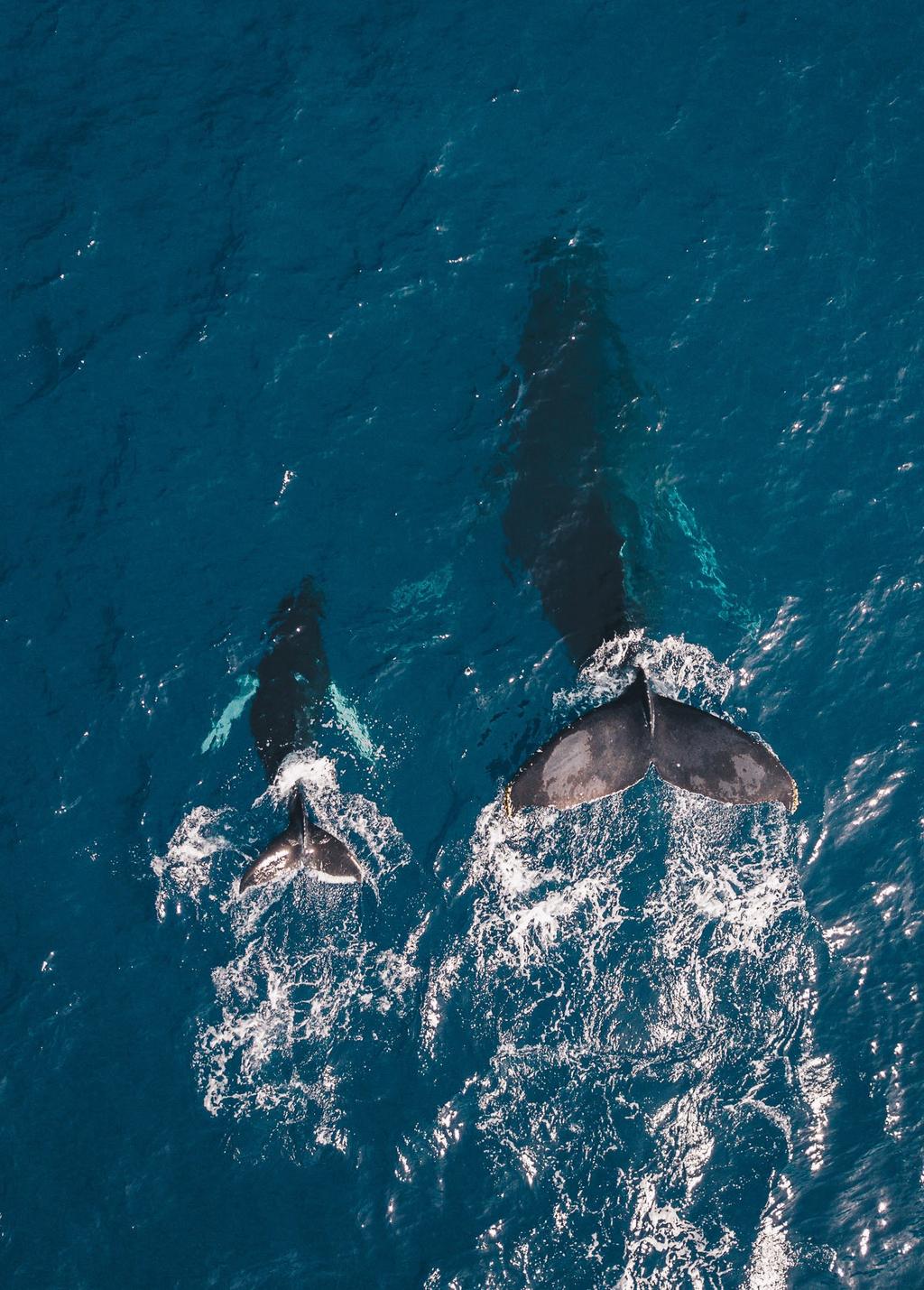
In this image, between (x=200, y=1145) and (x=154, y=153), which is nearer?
(x=200, y=1145)

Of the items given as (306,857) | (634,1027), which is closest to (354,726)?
(306,857)

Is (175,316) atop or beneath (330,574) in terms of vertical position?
atop

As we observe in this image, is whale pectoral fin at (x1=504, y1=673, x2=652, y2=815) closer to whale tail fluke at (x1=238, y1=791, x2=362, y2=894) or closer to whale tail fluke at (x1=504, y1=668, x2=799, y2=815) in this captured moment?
whale tail fluke at (x1=504, y1=668, x2=799, y2=815)

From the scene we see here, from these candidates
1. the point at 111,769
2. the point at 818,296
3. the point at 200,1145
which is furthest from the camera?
the point at 818,296

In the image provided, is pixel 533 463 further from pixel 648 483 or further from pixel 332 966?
pixel 332 966

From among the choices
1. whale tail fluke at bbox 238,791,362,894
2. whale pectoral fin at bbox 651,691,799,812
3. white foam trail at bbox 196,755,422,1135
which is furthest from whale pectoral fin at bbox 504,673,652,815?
whale tail fluke at bbox 238,791,362,894

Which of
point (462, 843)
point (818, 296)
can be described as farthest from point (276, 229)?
point (462, 843)

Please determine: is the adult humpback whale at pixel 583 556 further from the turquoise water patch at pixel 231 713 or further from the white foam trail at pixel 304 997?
the turquoise water patch at pixel 231 713
